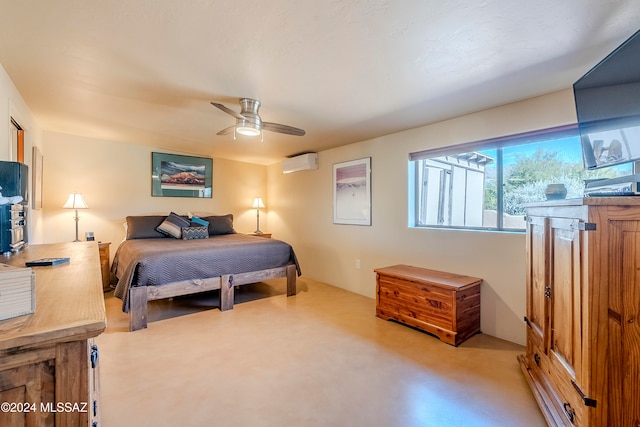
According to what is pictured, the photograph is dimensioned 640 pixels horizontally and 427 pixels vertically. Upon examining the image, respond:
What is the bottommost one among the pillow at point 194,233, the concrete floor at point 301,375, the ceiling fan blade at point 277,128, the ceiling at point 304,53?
the concrete floor at point 301,375

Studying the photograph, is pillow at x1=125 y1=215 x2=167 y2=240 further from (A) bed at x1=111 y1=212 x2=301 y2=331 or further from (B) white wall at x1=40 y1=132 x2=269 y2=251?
(B) white wall at x1=40 y1=132 x2=269 y2=251

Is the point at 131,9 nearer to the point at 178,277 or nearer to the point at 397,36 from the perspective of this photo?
the point at 397,36

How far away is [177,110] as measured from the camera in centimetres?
280

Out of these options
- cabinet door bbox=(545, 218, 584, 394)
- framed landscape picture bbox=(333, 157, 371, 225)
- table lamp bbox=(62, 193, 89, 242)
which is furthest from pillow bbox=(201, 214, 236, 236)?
cabinet door bbox=(545, 218, 584, 394)

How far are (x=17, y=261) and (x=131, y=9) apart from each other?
1.40 metres

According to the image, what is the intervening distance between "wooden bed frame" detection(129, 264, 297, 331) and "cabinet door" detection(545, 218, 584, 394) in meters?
2.82

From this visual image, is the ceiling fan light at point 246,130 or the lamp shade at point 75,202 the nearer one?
the ceiling fan light at point 246,130

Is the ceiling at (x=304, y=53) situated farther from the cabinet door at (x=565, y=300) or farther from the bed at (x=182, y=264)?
the bed at (x=182, y=264)

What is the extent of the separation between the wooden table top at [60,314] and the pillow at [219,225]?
3.34m

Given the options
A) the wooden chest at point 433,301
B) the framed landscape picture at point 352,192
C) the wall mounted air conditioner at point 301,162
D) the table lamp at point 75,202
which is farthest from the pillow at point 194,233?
the wooden chest at point 433,301

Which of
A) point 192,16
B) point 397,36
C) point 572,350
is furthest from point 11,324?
point 572,350

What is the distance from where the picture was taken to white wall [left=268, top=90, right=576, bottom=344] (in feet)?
8.14

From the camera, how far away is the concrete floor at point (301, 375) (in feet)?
5.30

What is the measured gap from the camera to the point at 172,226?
414 centimetres
